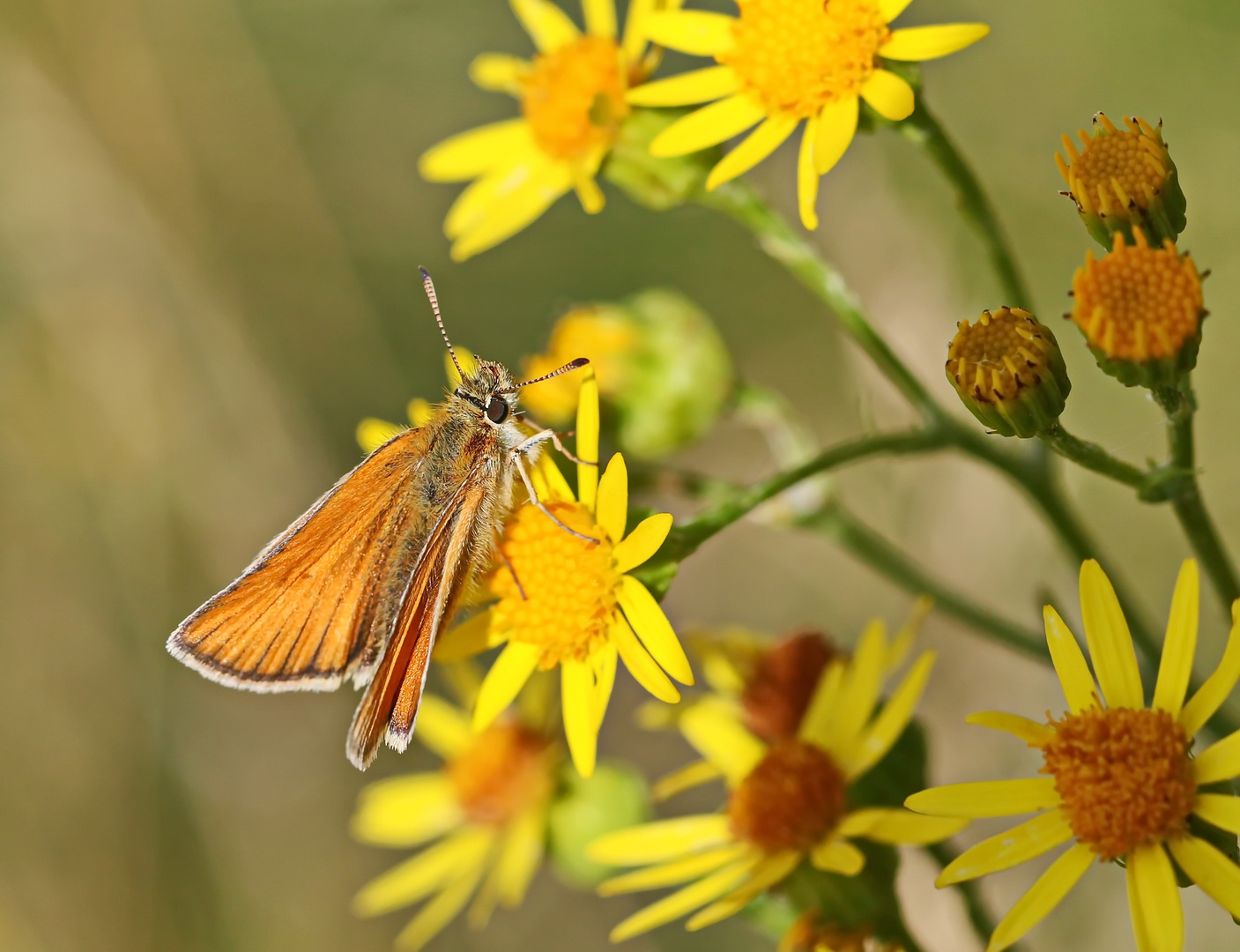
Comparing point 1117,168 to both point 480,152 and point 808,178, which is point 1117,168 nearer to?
point 808,178

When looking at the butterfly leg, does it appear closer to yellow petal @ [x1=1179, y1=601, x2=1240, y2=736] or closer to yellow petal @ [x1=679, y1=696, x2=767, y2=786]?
yellow petal @ [x1=679, y1=696, x2=767, y2=786]

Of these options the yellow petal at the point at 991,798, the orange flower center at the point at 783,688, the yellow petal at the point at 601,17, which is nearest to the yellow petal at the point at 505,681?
the orange flower center at the point at 783,688

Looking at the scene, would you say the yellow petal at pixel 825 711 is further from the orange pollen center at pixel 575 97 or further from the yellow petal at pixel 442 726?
the yellow petal at pixel 442 726

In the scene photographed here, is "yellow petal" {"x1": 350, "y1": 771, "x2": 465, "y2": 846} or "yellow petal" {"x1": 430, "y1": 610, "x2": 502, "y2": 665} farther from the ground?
"yellow petal" {"x1": 430, "y1": 610, "x2": 502, "y2": 665}

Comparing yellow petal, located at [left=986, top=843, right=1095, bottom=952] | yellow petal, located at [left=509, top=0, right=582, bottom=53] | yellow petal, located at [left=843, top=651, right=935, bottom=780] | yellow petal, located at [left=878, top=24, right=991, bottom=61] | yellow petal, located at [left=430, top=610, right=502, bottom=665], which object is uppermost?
yellow petal, located at [left=509, top=0, right=582, bottom=53]

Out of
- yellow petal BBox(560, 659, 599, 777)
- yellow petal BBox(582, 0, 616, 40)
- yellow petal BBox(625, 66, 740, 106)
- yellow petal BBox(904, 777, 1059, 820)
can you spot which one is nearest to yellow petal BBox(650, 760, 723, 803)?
yellow petal BBox(560, 659, 599, 777)

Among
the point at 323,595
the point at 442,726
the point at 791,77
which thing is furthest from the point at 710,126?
the point at 442,726

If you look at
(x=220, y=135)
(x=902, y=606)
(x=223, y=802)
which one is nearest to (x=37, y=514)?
(x=223, y=802)

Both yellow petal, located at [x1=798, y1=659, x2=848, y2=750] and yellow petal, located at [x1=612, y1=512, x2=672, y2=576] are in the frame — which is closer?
yellow petal, located at [x1=612, y1=512, x2=672, y2=576]
